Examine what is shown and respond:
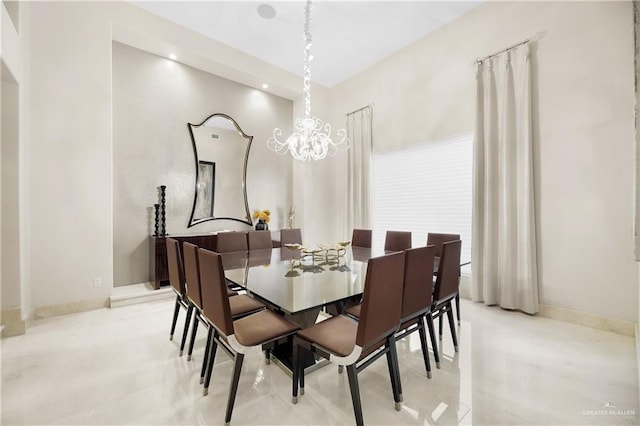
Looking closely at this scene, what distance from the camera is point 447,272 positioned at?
85.3 inches

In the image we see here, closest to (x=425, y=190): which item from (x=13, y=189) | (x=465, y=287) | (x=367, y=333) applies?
(x=465, y=287)

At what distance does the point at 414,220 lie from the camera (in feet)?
14.1

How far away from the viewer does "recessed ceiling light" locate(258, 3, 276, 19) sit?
3545mm

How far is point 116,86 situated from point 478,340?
213 inches

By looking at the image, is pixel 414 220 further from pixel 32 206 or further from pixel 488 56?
pixel 32 206

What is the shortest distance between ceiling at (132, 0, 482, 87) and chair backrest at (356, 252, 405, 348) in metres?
3.61

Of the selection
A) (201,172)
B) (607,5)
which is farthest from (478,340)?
(201,172)

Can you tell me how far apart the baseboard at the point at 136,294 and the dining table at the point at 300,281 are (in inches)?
57.7

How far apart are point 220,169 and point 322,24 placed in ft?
9.04

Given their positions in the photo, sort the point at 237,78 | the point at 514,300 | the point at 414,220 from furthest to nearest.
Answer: the point at 237,78 < the point at 414,220 < the point at 514,300

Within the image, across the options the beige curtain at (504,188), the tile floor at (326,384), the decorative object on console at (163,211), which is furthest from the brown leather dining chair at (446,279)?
the decorative object on console at (163,211)

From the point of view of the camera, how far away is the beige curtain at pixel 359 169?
496cm

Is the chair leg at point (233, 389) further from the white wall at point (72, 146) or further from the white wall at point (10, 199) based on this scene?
the white wall at point (72, 146)

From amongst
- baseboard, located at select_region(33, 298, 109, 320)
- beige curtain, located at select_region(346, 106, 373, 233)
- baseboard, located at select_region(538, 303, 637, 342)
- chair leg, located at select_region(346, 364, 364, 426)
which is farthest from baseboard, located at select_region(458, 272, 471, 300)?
baseboard, located at select_region(33, 298, 109, 320)
